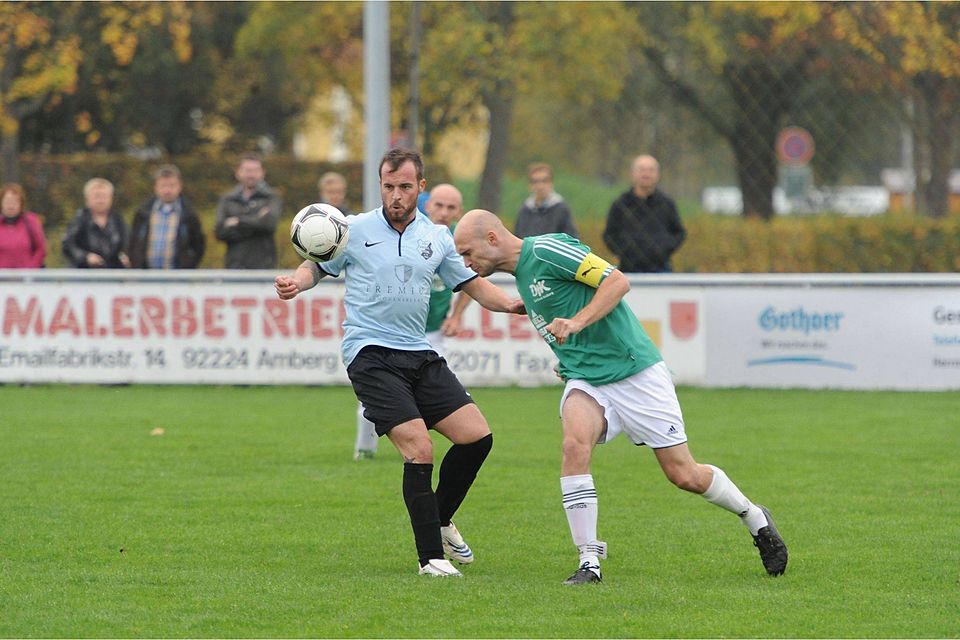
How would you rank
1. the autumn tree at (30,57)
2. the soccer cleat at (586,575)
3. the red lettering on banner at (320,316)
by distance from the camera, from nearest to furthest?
the soccer cleat at (586,575) → the red lettering on banner at (320,316) → the autumn tree at (30,57)

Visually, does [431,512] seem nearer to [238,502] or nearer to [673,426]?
[673,426]

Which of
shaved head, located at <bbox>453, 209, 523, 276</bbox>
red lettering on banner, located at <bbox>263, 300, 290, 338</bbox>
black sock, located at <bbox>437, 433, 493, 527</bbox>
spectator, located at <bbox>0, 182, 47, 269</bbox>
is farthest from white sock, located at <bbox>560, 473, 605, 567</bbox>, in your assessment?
spectator, located at <bbox>0, 182, 47, 269</bbox>

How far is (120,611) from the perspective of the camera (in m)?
6.36

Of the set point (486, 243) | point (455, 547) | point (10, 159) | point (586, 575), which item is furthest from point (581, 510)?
point (10, 159)

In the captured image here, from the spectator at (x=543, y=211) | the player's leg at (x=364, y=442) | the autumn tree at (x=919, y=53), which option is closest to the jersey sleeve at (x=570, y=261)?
the player's leg at (x=364, y=442)

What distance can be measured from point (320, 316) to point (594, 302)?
9365 mm

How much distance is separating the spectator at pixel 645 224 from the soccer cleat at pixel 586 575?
910 cm

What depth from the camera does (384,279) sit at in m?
7.38

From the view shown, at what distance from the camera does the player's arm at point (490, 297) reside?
7437 mm

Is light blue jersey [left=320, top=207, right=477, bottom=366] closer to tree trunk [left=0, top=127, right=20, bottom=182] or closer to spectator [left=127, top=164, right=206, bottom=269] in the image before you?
spectator [left=127, top=164, right=206, bottom=269]

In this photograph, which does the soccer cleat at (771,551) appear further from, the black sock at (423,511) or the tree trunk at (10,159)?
the tree trunk at (10,159)

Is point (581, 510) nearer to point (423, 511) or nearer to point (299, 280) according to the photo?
point (423, 511)

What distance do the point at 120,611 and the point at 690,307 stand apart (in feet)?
34.1

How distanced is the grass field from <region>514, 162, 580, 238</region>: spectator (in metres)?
2.23
